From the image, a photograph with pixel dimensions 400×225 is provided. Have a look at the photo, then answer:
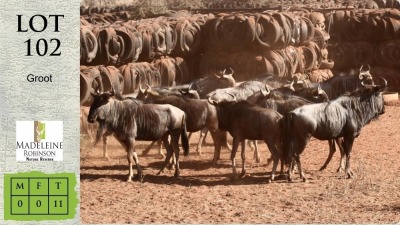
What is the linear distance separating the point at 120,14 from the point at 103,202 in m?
9.56

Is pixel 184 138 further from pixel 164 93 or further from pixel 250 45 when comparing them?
pixel 250 45

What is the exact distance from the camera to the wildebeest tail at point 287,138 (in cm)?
1274

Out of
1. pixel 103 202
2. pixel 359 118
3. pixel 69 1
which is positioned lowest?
pixel 103 202

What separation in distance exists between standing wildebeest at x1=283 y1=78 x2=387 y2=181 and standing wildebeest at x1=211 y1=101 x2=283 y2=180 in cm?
20

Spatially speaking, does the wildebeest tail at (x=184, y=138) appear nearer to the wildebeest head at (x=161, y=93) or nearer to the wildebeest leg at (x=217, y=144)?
the wildebeest head at (x=161, y=93)

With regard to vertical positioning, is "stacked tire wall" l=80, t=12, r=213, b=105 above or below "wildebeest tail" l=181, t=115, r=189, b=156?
above

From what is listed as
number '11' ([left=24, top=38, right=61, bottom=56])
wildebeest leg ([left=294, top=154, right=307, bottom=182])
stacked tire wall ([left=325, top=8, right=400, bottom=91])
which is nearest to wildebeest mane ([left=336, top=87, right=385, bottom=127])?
wildebeest leg ([left=294, top=154, right=307, bottom=182])

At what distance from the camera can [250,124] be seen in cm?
1305

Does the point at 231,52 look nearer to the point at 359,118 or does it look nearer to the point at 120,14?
the point at 120,14

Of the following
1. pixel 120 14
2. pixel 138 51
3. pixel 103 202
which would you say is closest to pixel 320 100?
pixel 138 51

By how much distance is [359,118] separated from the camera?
43.2ft

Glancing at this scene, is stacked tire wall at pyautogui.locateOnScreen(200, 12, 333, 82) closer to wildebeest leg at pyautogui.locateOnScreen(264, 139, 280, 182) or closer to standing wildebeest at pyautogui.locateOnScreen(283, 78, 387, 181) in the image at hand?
standing wildebeest at pyautogui.locateOnScreen(283, 78, 387, 181)

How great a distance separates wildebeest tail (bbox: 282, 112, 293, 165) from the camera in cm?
1274

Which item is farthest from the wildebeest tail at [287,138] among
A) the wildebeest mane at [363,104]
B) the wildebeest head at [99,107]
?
the wildebeest head at [99,107]
